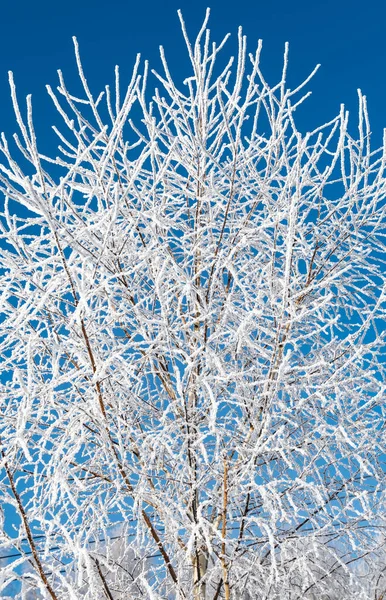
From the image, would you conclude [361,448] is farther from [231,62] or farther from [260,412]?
[231,62]

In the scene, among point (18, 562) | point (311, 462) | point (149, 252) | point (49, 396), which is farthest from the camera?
point (311, 462)

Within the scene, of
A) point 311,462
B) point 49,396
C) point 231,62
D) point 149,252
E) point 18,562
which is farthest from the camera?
point 231,62

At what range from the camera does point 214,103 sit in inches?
132

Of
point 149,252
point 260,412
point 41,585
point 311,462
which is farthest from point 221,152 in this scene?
point 41,585

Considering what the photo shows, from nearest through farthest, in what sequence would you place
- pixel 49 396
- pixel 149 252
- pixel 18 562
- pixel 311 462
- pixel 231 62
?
pixel 18 562 < pixel 49 396 < pixel 149 252 < pixel 311 462 < pixel 231 62

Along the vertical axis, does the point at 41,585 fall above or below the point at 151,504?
below

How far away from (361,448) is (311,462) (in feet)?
1.09

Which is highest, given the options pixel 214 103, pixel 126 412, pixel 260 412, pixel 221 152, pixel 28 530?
pixel 214 103

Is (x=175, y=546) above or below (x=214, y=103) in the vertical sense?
below

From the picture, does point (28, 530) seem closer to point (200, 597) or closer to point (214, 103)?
point (200, 597)

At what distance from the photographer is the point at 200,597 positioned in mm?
3004

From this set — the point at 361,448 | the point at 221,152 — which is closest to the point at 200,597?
the point at 361,448

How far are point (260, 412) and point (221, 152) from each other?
59.7 inches

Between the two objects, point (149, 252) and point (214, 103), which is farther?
point (214, 103)
